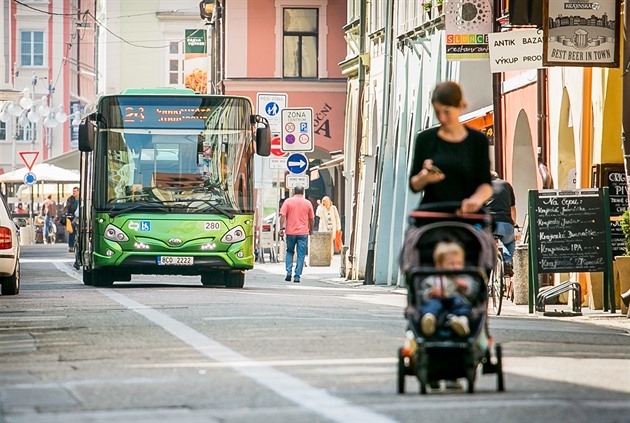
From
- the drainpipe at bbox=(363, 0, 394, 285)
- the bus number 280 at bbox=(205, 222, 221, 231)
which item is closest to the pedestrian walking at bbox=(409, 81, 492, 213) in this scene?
the bus number 280 at bbox=(205, 222, 221, 231)

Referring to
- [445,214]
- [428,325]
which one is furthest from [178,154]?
[428,325]

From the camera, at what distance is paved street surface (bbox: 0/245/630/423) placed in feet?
30.3

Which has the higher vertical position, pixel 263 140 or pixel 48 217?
pixel 263 140

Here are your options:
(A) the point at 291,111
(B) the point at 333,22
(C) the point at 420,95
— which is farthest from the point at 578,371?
(B) the point at 333,22

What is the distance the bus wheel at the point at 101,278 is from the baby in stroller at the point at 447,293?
61.0 ft

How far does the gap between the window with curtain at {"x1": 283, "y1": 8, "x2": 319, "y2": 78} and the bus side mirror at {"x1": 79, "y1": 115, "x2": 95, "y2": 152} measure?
115 ft

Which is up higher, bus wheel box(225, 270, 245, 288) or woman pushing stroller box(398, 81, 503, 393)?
woman pushing stroller box(398, 81, 503, 393)

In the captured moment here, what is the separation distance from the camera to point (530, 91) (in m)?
27.9

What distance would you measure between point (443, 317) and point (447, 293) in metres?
0.14

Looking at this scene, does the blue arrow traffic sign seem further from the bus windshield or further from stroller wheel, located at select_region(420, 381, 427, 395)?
stroller wheel, located at select_region(420, 381, 427, 395)

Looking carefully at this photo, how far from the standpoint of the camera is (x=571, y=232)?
2117 cm

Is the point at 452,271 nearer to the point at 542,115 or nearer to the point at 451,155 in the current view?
the point at 451,155

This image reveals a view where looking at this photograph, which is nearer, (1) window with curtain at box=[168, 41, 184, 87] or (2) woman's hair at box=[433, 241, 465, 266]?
(2) woman's hair at box=[433, 241, 465, 266]

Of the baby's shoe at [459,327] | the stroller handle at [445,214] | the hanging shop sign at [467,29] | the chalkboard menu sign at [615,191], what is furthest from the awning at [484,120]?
the baby's shoe at [459,327]
